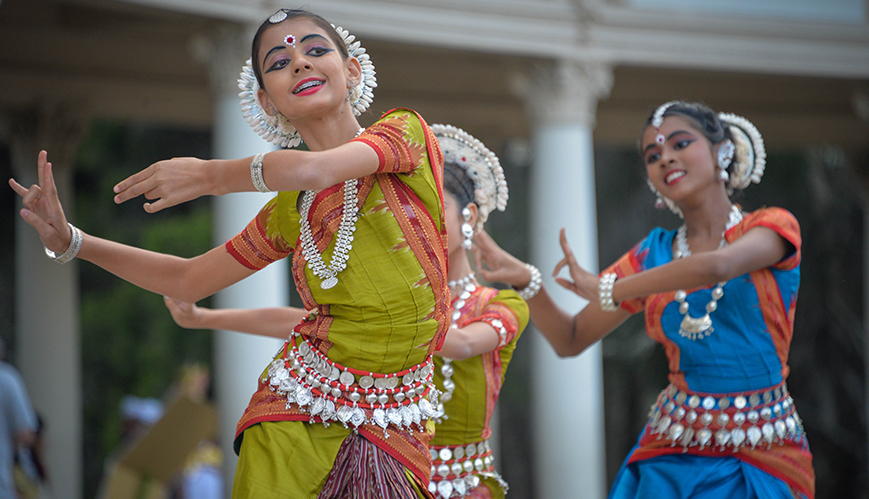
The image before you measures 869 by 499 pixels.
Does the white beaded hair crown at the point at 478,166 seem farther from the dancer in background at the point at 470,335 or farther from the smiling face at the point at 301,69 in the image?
the smiling face at the point at 301,69

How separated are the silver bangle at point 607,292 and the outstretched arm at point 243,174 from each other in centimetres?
116

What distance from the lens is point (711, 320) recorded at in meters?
2.84

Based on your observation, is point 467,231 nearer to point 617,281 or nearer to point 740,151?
point 617,281

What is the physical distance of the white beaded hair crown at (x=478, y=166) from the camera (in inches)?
118

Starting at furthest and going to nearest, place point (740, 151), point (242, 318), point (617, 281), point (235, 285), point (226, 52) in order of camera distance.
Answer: point (226, 52) < point (235, 285) < point (740, 151) < point (617, 281) < point (242, 318)

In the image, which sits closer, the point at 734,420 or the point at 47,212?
the point at 47,212

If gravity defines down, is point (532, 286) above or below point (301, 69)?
below

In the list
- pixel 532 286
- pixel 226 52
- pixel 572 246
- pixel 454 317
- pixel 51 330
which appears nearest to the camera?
pixel 454 317

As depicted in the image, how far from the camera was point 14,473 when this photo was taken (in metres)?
6.46

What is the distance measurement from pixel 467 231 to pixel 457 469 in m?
0.73

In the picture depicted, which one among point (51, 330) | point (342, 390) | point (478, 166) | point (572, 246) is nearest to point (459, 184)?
point (478, 166)

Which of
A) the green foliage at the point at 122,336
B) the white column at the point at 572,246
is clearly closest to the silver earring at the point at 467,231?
the white column at the point at 572,246

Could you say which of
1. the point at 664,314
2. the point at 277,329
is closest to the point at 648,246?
the point at 664,314

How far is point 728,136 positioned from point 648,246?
0.45 metres
